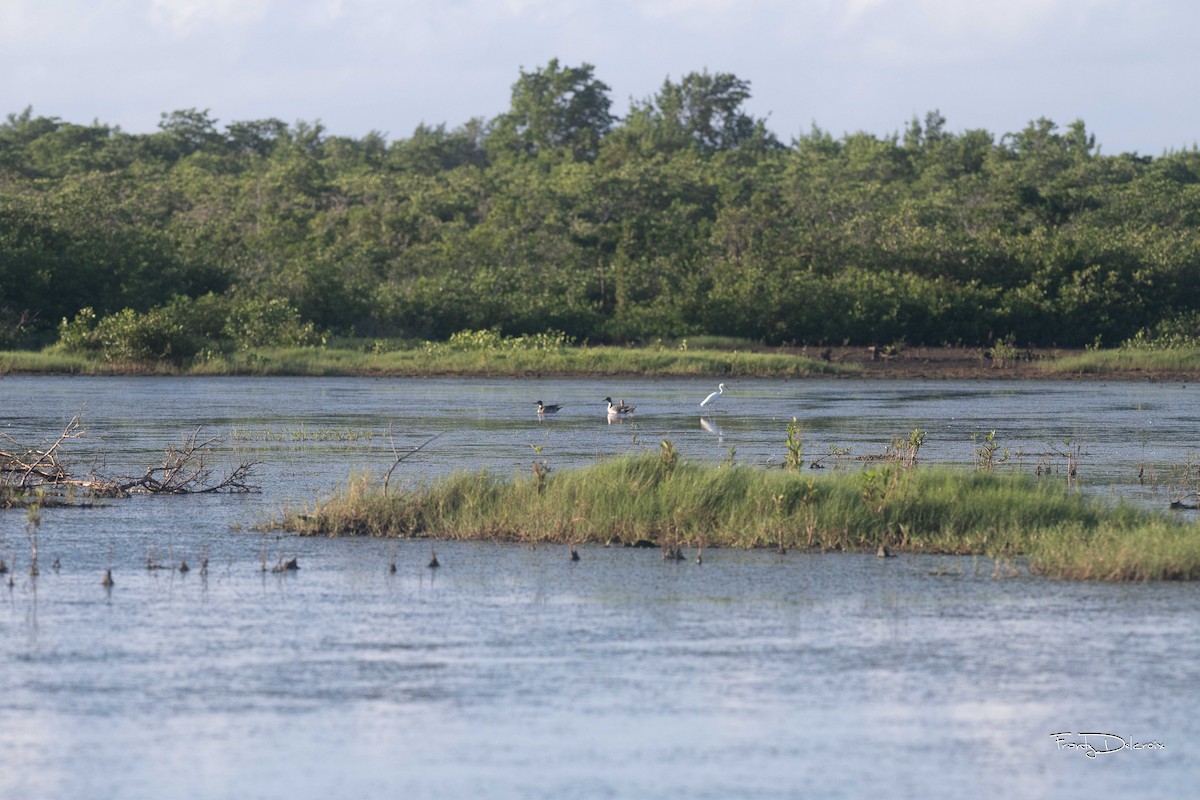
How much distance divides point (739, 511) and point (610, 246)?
62348 millimetres

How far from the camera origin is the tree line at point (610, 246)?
65875mm

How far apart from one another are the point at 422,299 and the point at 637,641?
56964 millimetres

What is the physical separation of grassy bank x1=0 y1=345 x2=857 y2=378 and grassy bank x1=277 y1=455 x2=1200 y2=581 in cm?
3974

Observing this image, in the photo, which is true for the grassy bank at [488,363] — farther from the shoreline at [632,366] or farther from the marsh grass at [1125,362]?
the marsh grass at [1125,362]

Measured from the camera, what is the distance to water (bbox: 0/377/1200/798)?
909cm

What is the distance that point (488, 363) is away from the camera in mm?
59281

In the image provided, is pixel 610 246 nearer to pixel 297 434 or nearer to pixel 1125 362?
pixel 1125 362

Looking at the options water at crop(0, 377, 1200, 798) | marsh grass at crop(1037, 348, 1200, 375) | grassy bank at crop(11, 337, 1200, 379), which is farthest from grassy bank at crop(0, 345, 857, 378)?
water at crop(0, 377, 1200, 798)

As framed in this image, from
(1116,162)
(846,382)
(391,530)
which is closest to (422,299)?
(846,382)

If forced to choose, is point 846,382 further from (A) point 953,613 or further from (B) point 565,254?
(A) point 953,613

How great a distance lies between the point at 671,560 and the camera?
51.6 ft

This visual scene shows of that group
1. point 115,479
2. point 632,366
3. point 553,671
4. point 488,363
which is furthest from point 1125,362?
point 553,671

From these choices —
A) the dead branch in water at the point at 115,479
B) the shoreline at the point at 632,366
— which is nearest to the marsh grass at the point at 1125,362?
the shoreline at the point at 632,366

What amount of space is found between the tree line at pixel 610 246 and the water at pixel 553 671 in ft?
140
